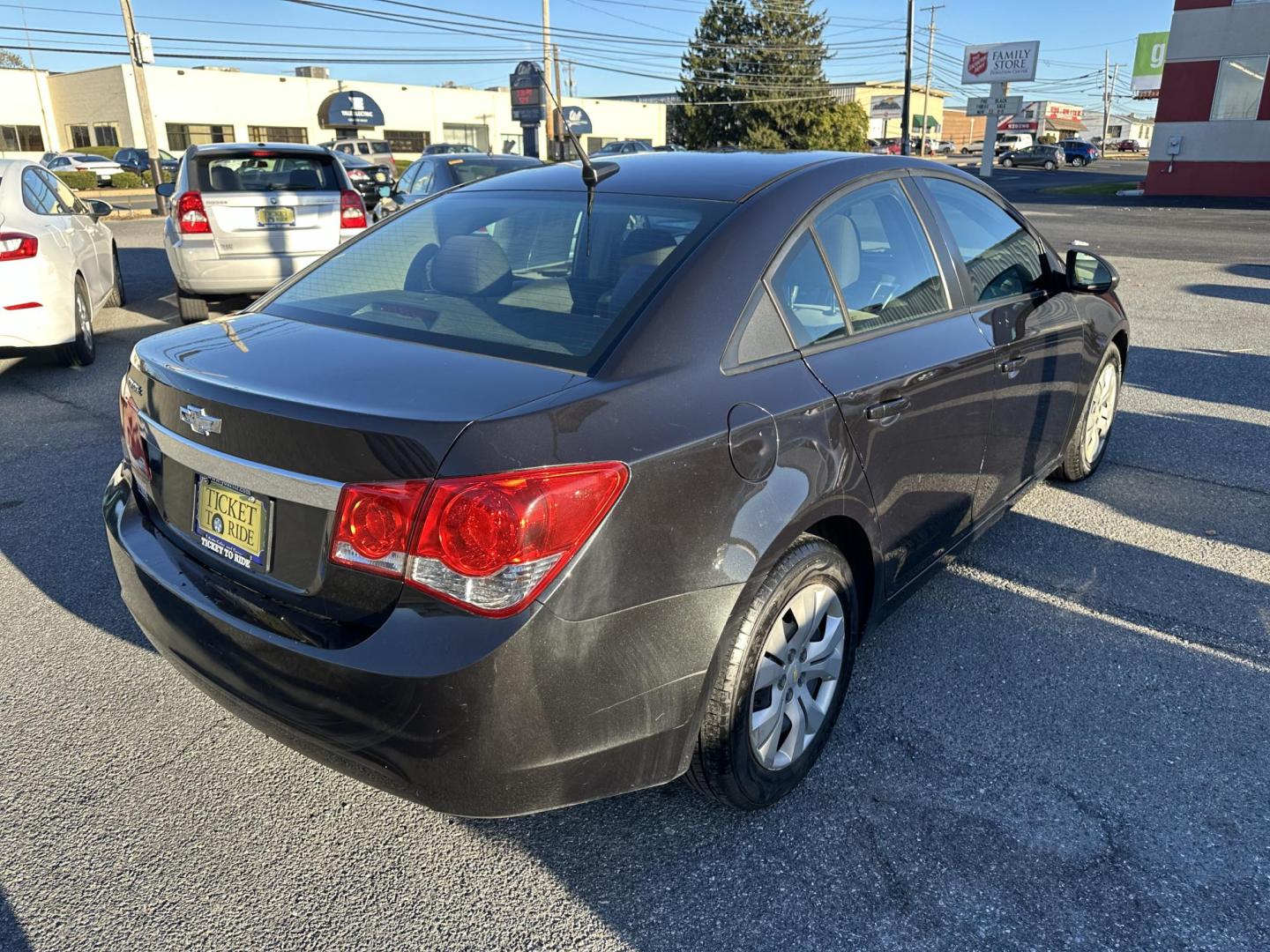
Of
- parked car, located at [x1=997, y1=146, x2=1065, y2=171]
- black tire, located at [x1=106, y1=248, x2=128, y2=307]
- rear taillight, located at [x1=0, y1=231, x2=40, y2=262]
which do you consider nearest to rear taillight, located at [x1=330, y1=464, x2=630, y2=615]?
rear taillight, located at [x1=0, y1=231, x2=40, y2=262]

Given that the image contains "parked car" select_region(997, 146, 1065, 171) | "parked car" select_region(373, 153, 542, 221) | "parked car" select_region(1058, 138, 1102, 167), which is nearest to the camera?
"parked car" select_region(373, 153, 542, 221)

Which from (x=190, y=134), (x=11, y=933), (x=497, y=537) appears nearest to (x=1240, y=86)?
(x=497, y=537)

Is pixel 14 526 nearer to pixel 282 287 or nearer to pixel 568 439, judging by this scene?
pixel 282 287

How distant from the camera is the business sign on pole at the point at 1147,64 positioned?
66.7 metres

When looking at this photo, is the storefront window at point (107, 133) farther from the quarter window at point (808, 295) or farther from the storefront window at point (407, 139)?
the quarter window at point (808, 295)

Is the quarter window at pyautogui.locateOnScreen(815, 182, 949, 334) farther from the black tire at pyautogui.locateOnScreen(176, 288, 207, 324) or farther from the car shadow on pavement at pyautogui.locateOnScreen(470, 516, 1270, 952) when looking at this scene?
the black tire at pyautogui.locateOnScreen(176, 288, 207, 324)

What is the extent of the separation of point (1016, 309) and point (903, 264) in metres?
0.78

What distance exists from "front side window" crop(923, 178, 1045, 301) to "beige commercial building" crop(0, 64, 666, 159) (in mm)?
52920

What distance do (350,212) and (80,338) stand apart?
2.72 m

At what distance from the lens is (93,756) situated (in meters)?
2.79

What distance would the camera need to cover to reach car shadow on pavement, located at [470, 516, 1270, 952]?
Result: 7.15 ft

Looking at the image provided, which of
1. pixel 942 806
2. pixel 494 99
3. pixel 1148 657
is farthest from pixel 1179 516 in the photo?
pixel 494 99

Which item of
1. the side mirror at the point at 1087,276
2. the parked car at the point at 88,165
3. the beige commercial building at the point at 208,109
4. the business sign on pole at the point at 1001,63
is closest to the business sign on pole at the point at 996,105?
the business sign on pole at the point at 1001,63

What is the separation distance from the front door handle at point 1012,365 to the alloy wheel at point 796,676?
1258mm
